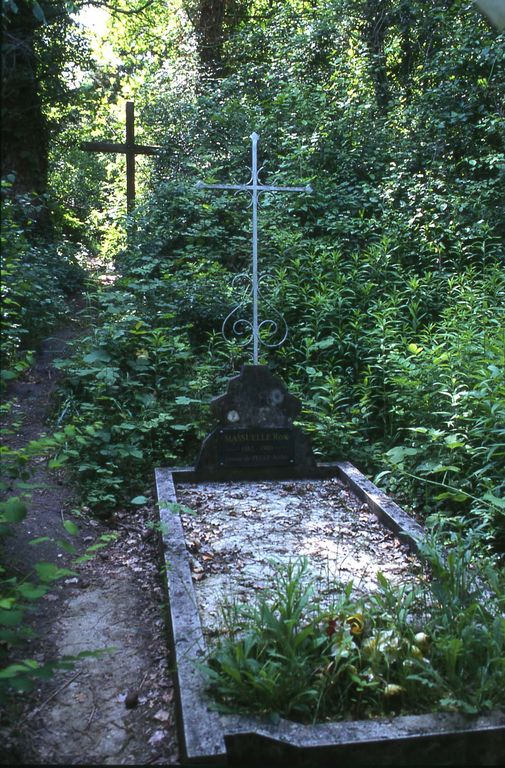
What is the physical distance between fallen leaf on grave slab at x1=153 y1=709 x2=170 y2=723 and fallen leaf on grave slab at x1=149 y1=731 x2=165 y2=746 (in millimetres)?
69

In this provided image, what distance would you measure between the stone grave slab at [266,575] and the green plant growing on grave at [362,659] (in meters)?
0.09

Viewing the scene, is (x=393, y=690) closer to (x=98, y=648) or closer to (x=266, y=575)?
(x=266, y=575)

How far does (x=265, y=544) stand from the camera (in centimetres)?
415

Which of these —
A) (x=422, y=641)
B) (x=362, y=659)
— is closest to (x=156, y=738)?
(x=362, y=659)

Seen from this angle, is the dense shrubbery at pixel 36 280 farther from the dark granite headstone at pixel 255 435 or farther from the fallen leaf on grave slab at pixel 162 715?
the fallen leaf on grave slab at pixel 162 715

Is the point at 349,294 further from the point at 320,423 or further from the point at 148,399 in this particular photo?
the point at 148,399

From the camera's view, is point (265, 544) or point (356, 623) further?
point (265, 544)

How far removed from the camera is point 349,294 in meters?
7.37

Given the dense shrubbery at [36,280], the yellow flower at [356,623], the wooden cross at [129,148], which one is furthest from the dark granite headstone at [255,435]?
the wooden cross at [129,148]

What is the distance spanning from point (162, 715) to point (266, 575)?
41.7 inches

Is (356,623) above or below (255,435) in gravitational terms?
below

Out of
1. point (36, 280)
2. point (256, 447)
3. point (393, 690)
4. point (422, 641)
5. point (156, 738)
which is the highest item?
point (36, 280)

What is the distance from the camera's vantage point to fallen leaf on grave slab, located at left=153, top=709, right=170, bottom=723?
276 cm

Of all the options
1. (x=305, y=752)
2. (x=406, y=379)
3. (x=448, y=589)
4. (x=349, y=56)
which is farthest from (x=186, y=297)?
(x=349, y=56)
